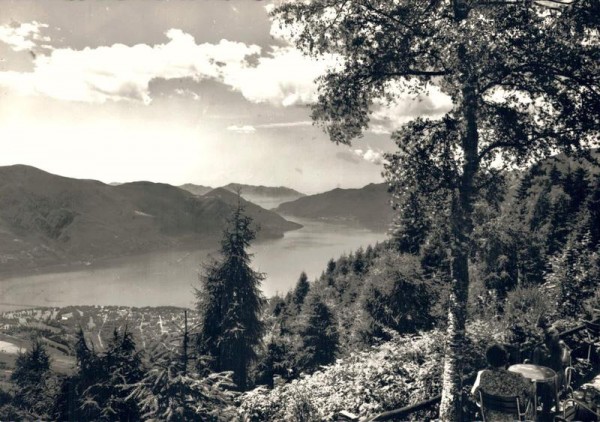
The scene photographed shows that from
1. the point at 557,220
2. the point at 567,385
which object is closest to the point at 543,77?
the point at 567,385

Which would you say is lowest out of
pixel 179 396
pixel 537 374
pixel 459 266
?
pixel 179 396

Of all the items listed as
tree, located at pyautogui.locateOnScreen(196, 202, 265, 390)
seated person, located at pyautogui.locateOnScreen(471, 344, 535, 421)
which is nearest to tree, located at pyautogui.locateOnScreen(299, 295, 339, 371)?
tree, located at pyautogui.locateOnScreen(196, 202, 265, 390)

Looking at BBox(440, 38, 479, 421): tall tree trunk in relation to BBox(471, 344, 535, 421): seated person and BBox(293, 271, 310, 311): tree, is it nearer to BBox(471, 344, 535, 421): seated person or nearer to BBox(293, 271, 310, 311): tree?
BBox(471, 344, 535, 421): seated person

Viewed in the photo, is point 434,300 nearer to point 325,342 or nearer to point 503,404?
point 325,342

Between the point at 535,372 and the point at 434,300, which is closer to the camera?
the point at 535,372

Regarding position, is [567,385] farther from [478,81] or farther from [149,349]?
[149,349]

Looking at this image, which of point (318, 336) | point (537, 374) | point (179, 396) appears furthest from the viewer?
point (318, 336)

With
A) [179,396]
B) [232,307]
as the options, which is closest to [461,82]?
[179,396]
